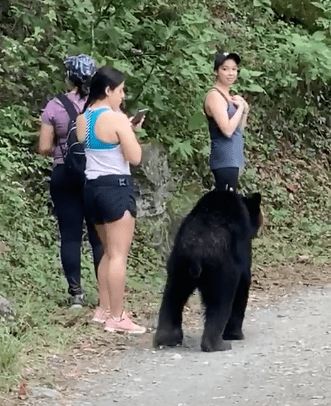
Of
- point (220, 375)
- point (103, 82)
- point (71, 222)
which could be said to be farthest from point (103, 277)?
point (220, 375)

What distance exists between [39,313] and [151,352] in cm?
111

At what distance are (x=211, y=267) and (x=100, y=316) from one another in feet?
4.14

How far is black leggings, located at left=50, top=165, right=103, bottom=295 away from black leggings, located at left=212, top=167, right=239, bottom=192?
1.26m

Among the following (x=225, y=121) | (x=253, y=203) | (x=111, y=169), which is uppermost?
(x=225, y=121)

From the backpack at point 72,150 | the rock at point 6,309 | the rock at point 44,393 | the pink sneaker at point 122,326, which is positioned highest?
the backpack at point 72,150

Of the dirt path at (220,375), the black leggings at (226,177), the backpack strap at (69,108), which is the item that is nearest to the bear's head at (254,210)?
the dirt path at (220,375)

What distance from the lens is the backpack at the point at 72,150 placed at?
297 inches

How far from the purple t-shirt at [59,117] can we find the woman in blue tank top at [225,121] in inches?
45.0

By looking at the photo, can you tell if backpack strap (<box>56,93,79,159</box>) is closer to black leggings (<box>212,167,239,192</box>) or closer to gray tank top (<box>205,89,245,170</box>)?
gray tank top (<box>205,89,245,170</box>)

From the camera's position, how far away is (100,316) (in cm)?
748

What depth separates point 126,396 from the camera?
227 inches

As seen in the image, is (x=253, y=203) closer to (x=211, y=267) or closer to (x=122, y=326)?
(x=211, y=267)

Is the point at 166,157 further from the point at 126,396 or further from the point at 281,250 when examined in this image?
the point at 126,396

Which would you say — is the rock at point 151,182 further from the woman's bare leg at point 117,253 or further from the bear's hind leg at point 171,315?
the bear's hind leg at point 171,315
